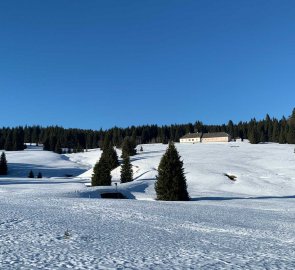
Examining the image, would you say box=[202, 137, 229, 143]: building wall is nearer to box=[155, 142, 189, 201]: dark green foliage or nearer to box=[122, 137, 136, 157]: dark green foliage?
box=[122, 137, 136, 157]: dark green foliage

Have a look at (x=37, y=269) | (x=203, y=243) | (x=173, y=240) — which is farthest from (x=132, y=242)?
(x=37, y=269)

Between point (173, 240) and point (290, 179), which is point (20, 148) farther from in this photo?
point (173, 240)

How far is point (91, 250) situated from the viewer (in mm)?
11609

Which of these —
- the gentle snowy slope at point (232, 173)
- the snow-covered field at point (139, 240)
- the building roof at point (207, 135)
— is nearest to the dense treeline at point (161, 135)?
the building roof at point (207, 135)

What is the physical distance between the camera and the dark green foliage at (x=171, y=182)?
36.3 metres

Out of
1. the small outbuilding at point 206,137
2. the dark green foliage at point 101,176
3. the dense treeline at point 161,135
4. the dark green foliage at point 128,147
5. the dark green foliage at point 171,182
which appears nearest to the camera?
the dark green foliage at point 171,182

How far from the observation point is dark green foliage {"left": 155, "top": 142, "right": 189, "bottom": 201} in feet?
119

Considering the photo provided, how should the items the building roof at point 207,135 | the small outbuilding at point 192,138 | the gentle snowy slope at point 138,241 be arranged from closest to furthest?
1. the gentle snowy slope at point 138,241
2. the building roof at point 207,135
3. the small outbuilding at point 192,138

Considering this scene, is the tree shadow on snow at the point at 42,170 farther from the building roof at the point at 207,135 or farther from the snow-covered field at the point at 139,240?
the snow-covered field at the point at 139,240

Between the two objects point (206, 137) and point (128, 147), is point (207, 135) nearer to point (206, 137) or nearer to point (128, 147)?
point (206, 137)

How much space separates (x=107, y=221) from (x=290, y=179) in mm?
54839

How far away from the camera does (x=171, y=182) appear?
36719mm

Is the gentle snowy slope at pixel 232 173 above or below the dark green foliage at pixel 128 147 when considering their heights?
below

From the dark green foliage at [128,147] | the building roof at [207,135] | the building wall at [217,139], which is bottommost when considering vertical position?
the dark green foliage at [128,147]
